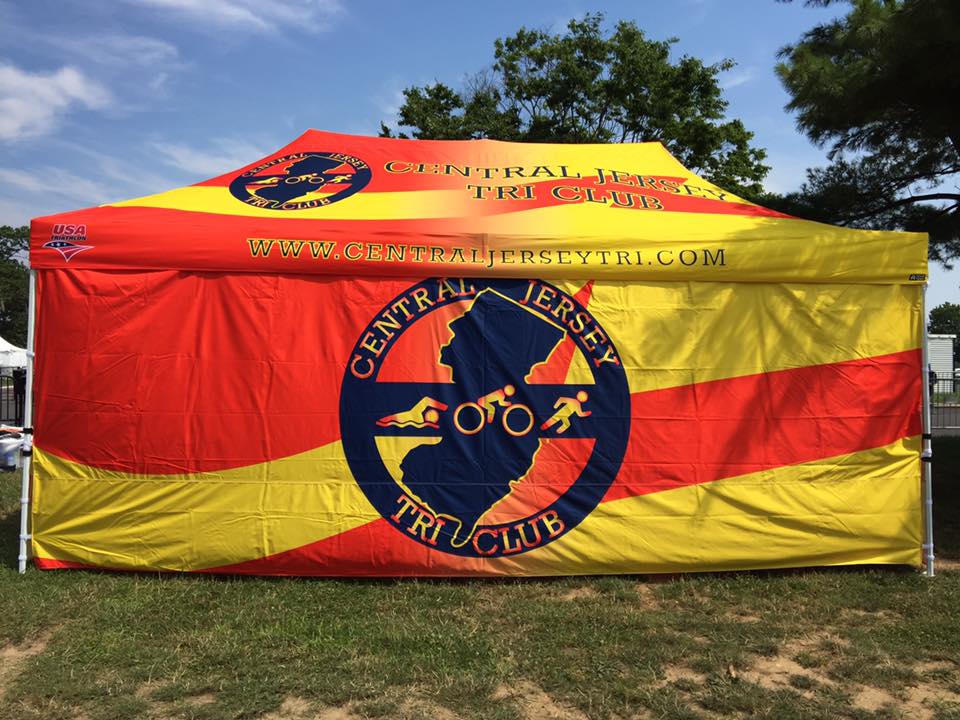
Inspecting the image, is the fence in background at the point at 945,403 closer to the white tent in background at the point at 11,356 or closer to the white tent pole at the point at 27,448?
the white tent pole at the point at 27,448

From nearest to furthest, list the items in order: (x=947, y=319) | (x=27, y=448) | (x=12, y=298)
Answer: (x=27, y=448) < (x=12, y=298) < (x=947, y=319)

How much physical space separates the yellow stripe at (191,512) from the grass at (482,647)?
0.19 metres

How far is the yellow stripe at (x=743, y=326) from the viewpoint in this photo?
4.63 metres

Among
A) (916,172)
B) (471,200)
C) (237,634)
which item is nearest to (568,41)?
(916,172)

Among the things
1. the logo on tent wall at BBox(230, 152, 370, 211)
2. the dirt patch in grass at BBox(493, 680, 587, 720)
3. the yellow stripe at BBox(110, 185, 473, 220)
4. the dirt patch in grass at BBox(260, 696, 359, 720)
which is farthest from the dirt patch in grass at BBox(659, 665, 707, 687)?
the logo on tent wall at BBox(230, 152, 370, 211)

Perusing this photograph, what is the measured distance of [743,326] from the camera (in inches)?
184


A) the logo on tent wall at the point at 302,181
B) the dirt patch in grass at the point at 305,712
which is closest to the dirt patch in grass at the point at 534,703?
the dirt patch in grass at the point at 305,712

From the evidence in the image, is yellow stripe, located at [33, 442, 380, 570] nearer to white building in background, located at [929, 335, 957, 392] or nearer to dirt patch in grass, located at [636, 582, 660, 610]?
dirt patch in grass, located at [636, 582, 660, 610]

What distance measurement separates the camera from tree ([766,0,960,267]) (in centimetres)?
550

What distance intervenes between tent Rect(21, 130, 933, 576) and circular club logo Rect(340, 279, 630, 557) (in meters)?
0.01

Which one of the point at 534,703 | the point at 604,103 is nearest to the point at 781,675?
the point at 534,703

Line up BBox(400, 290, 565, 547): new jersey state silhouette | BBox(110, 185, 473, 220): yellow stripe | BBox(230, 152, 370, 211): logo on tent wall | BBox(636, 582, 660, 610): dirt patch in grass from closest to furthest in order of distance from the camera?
BBox(636, 582, 660, 610): dirt patch in grass, BBox(400, 290, 565, 547): new jersey state silhouette, BBox(110, 185, 473, 220): yellow stripe, BBox(230, 152, 370, 211): logo on tent wall

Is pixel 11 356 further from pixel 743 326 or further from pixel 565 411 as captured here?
pixel 743 326

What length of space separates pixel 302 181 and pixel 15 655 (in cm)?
363
